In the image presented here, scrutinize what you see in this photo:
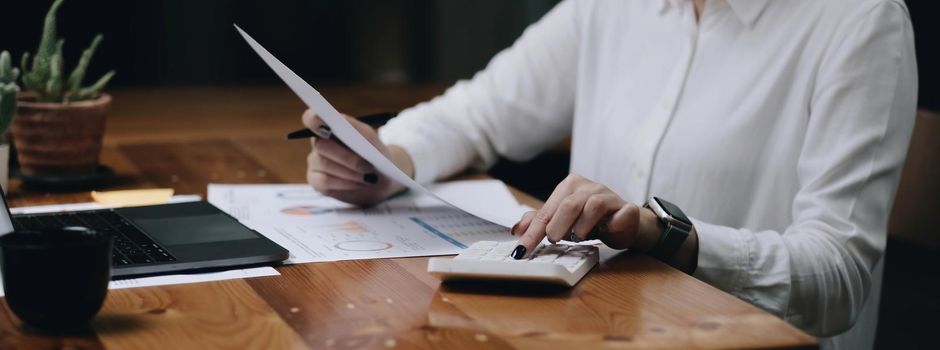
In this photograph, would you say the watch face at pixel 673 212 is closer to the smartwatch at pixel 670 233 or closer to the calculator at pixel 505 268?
the smartwatch at pixel 670 233

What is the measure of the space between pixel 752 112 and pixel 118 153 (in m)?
0.92

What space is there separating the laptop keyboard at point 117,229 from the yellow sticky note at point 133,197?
10 centimetres

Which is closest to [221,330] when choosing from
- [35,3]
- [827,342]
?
[827,342]

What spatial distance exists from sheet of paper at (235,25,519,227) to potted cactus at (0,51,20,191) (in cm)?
29

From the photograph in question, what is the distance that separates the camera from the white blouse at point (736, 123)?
42.8 inches

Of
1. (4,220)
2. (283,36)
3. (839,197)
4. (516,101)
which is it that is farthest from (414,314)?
(283,36)

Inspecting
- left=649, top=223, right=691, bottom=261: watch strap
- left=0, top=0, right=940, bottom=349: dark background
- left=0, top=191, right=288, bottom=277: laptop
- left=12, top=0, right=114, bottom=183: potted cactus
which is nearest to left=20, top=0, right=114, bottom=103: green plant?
left=12, top=0, right=114, bottom=183: potted cactus

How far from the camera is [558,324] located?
2.56ft

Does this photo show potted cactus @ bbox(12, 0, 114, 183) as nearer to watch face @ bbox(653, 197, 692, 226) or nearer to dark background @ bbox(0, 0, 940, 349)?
watch face @ bbox(653, 197, 692, 226)

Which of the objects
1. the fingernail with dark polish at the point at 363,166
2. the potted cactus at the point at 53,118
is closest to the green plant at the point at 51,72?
the potted cactus at the point at 53,118

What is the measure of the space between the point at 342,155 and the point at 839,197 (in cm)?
55

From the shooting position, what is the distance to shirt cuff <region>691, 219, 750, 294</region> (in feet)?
3.39

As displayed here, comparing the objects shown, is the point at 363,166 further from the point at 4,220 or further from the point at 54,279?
the point at 54,279

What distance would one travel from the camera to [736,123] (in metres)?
1.30
